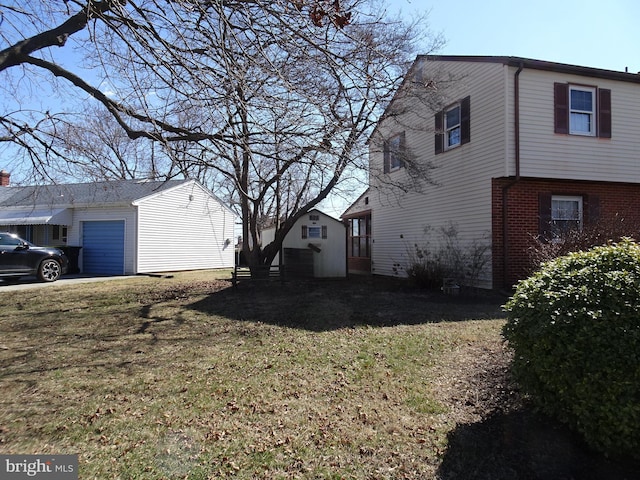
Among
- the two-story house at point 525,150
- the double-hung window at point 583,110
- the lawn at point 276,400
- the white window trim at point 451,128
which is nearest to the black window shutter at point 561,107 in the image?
the two-story house at point 525,150

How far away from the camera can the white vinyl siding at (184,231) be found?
707 inches

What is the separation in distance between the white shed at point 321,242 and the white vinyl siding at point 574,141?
724 centimetres

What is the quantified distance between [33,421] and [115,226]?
A: 16.0m

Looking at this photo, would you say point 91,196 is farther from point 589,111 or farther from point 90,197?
point 589,111

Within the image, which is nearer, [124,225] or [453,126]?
[453,126]

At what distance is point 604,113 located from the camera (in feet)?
37.0

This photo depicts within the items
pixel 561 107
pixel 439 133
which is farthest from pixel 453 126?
pixel 561 107

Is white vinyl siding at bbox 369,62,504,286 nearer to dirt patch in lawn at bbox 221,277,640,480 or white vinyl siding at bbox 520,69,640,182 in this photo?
white vinyl siding at bbox 520,69,640,182

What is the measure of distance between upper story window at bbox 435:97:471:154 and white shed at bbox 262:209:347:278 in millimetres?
4899

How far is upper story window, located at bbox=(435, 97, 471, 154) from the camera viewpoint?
12.0 m

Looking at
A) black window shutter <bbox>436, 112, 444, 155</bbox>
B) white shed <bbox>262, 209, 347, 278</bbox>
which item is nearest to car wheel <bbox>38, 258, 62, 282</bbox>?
white shed <bbox>262, 209, 347, 278</bbox>

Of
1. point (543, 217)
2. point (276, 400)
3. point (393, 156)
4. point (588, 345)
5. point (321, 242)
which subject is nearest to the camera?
point (588, 345)

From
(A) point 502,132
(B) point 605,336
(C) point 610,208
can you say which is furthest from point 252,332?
(C) point 610,208

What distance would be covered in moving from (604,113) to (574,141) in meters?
1.33
